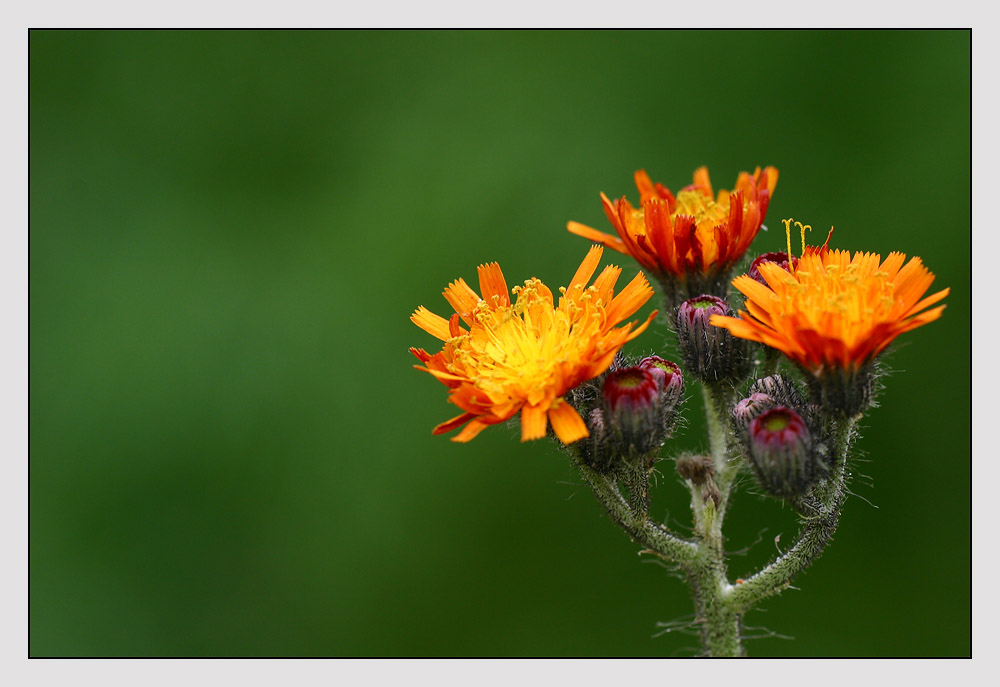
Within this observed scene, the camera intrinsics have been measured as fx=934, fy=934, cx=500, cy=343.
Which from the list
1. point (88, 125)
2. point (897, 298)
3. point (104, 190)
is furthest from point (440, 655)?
point (88, 125)

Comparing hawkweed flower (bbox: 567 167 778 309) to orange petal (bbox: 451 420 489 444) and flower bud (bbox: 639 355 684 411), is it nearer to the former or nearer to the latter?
flower bud (bbox: 639 355 684 411)

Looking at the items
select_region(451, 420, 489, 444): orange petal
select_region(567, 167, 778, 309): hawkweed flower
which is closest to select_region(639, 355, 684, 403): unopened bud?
select_region(567, 167, 778, 309): hawkweed flower

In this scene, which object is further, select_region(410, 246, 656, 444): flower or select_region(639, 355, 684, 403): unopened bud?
select_region(639, 355, 684, 403): unopened bud

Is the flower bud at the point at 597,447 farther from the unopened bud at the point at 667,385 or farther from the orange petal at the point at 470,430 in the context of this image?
the orange petal at the point at 470,430

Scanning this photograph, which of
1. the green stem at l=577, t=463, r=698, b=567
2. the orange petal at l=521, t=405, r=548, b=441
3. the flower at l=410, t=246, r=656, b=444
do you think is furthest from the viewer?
the green stem at l=577, t=463, r=698, b=567

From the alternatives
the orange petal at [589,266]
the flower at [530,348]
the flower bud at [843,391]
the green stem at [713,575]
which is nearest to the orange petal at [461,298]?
the flower at [530,348]

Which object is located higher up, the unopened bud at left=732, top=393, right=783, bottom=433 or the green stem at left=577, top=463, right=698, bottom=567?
the unopened bud at left=732, top=393, right=783, bottom=433
